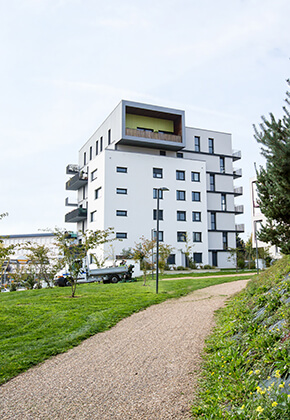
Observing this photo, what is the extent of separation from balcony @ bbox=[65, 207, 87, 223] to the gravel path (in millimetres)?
34206

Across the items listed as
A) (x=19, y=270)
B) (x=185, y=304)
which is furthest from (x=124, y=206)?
(x=185, y=304)

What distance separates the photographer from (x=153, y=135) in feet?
126

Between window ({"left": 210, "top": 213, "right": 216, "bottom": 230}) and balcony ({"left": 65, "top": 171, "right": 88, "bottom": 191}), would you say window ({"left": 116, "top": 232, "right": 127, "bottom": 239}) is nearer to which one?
window ({"left": 210, "top": 213, "right": 216, "bottom": 230})

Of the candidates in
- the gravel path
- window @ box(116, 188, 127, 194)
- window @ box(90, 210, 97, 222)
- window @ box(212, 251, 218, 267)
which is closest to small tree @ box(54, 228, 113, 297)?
the gravel path

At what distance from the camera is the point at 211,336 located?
7.46 m

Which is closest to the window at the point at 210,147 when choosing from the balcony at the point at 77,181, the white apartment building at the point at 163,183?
the white apartment building at the point at 163,183

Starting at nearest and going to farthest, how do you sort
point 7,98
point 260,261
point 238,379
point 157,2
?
point 238,379 → point 157,2 → point 7,98 → point 260,261

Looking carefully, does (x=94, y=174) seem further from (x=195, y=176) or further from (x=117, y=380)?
(x=117, y=380)

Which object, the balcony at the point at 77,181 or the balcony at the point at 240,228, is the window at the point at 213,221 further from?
the balcony at the point at 77,181

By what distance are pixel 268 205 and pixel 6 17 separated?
9258 millimetres

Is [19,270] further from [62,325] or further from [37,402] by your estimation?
[37,402]

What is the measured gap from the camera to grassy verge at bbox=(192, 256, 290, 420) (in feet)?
10.9

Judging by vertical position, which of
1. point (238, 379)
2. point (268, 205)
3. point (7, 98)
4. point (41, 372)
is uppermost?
point (7, 98)

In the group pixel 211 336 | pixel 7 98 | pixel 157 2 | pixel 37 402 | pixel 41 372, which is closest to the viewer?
pixel 37 402
